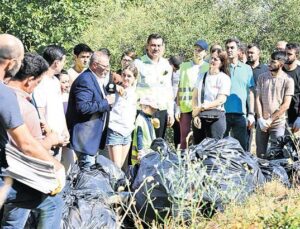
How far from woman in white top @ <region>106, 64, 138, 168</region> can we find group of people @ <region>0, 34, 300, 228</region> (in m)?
0.01

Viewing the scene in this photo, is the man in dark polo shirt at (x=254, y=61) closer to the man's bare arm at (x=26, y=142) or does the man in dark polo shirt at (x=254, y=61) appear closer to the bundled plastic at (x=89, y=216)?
the bundled plastic at (x=89, y=216)

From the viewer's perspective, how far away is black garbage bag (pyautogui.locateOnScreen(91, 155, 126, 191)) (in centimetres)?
623

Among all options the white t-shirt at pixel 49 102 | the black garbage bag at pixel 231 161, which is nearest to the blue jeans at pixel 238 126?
the black garbage bag at pixel 231 161

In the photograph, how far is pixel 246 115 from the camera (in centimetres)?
841

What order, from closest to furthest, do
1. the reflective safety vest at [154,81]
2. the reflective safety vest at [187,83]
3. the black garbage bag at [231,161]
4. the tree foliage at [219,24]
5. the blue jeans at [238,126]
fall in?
the black garbage bag at [231,161] < the reflective safety vest at [154,81] < the blue jeans at [238,126] < the reflective safety vest at [187,83] < the tree foliage at [219,24]

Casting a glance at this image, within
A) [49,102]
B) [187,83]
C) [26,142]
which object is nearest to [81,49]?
[187,83]

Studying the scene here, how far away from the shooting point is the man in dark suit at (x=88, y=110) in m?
6.32

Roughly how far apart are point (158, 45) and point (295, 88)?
1.85m

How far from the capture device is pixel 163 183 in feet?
14.6

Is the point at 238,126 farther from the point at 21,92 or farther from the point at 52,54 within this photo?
the point at 21,92

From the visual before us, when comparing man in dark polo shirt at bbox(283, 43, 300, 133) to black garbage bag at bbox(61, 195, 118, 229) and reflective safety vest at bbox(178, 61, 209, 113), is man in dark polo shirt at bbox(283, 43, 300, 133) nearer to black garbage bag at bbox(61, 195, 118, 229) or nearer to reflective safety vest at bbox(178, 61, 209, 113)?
reflective safety vest at bbox(178, 61, 209, 113)

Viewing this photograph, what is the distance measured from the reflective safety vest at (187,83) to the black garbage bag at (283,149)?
1.21 m

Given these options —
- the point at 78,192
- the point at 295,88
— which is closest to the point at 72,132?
the point at 78,192

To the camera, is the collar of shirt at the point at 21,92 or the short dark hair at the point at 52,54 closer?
the collar of shirt at the point at 21,92
